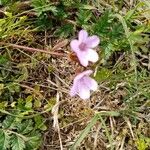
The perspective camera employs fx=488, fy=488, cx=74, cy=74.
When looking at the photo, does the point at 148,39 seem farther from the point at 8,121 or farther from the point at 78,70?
the point at 8,121

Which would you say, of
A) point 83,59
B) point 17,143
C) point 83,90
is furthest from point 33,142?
point 83,59

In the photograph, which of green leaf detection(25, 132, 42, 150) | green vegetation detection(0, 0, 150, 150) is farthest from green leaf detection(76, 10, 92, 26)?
green leaf detection(25, 132, 42, 150)

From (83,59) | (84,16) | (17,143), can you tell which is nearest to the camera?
(83,59)

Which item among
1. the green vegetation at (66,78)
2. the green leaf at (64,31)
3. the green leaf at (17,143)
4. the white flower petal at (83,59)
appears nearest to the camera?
the white flower petal at (83,59)

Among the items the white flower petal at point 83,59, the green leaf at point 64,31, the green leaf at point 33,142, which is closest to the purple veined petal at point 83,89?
the white flower petal at point 83,59

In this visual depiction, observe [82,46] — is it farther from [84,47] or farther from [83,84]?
[83,84]

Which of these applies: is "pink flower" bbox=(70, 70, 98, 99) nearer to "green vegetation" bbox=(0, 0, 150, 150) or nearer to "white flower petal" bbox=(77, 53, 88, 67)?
"white flower petal" bbox=(77, 53, 88, 67)

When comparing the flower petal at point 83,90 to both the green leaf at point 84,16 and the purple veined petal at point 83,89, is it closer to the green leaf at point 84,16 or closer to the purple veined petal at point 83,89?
the purple veined petal at point 83,89
